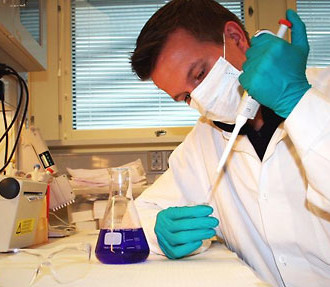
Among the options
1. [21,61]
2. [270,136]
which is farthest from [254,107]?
[21,61]

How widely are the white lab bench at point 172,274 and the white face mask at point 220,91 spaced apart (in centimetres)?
45

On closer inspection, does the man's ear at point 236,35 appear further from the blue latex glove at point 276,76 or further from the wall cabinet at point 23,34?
the wall cabinet at point 23,34

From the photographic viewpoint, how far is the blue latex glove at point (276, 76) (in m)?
0.86

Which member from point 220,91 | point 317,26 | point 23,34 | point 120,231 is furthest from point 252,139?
point 317,26

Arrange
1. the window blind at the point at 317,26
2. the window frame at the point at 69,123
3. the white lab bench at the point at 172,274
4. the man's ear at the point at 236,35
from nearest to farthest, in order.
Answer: the white lab bench at the point at 172,274, the man's ear at the point at 236,35, the window frame at the point at 69,123, the window blind at the point at 317,26

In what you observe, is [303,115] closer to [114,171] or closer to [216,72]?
[216,72]

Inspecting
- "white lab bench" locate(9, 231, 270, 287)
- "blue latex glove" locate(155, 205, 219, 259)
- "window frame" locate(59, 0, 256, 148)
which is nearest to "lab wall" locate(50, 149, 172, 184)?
"window frame" locate(59, 0, 256, 148)

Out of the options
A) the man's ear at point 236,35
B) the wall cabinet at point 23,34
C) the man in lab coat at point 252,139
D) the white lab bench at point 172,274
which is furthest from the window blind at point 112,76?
the white lab bench at point 172,274

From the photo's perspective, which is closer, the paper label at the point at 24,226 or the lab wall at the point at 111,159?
the paper label at the point at 24,226

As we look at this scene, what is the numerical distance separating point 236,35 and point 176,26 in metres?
0.20

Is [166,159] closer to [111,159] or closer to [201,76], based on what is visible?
[111,159]

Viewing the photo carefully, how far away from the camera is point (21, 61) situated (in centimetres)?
160

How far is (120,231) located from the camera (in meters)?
0.85

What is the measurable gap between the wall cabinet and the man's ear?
28.4 inches
